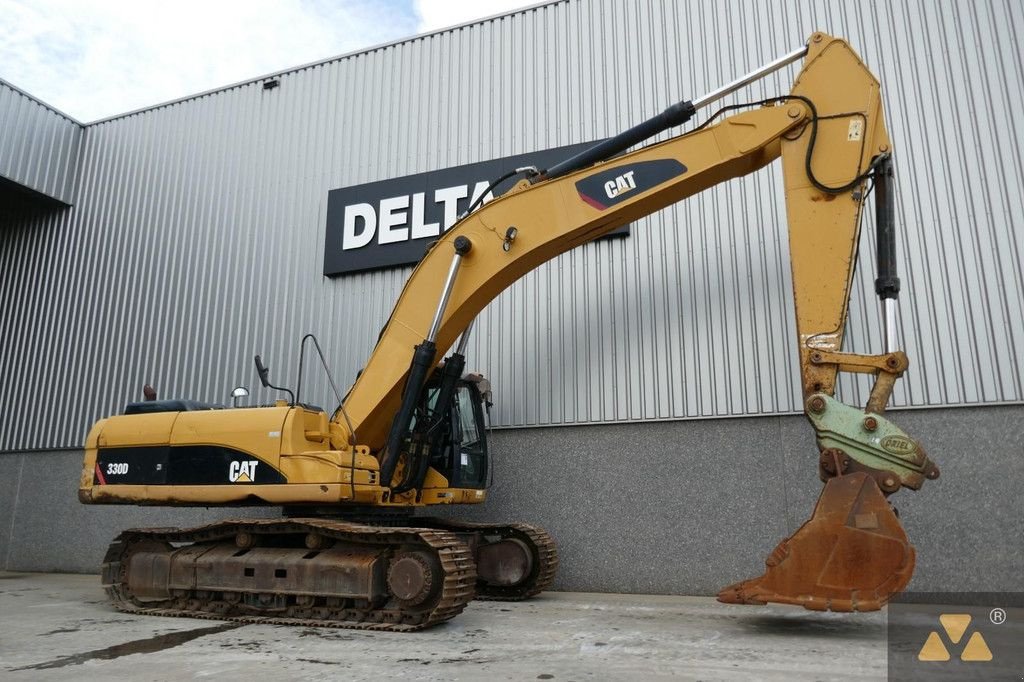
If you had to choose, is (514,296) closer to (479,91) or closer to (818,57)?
(479,91)

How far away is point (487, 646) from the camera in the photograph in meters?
5.28

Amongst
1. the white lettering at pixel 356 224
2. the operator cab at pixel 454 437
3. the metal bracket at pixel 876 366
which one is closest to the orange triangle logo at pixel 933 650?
the metal bracket at pixel 876 366

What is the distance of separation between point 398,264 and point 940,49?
7.45 metres

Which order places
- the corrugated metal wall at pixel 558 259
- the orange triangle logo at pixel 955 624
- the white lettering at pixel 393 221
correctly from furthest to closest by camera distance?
the white lettering at pixel 393 221 < the corrugated metal wall at pixel 558 259 < the orange triangle logo at pixel 955 624

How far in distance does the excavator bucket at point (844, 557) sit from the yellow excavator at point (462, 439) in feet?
0.04

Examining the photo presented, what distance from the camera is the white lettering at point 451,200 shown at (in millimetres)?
10430

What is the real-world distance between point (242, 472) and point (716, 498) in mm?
5155

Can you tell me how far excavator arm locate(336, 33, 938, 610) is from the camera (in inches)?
198

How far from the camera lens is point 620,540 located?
8.57 m

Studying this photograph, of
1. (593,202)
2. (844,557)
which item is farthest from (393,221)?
(844,557)

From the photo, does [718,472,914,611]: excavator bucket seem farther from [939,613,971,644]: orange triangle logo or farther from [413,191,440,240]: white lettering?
[413,191,440,240]: white lettering

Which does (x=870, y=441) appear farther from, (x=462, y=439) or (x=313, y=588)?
(x=313, y=588)

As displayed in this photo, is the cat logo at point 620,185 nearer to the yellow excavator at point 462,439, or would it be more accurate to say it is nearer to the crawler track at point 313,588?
the yellow excavator at point 462,439

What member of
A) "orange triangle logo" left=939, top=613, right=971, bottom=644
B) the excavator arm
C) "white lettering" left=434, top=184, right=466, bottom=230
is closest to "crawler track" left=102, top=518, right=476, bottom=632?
the excavator arm
